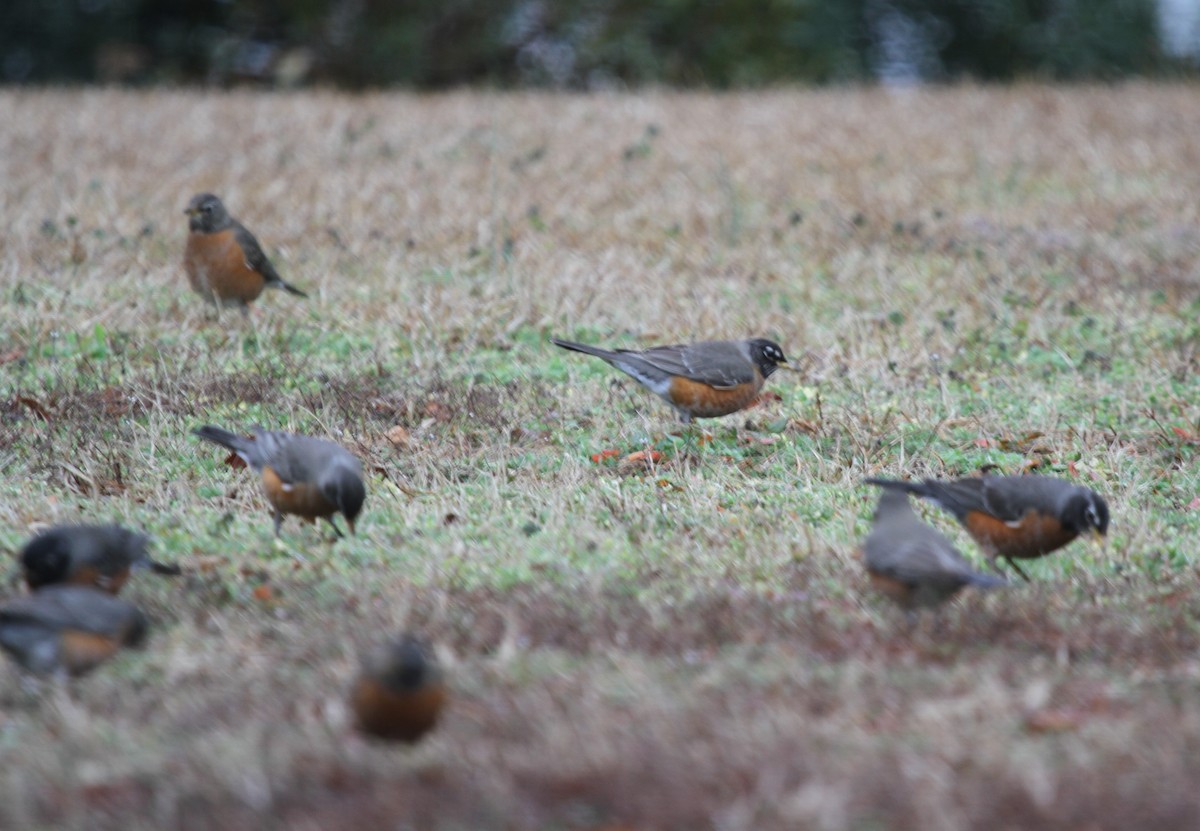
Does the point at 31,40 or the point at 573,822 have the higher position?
the point at 573,822

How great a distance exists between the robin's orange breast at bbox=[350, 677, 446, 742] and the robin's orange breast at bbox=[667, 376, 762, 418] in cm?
376

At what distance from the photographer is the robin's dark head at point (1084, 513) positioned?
552 centimetres

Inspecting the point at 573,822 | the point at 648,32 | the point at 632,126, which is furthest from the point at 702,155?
the point at 573,822

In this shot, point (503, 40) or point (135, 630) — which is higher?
point (135, 630)

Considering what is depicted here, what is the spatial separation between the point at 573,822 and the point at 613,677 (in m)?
0.90

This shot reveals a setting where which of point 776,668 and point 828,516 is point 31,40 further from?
point 776,668

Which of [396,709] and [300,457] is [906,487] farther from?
[396,709]

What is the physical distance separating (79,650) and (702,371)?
12.4 feet

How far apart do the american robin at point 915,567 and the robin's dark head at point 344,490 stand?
1919 millimetres

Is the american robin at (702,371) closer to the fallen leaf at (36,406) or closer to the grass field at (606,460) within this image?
the grass field at (606,460)

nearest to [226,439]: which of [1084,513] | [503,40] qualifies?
[1084,513]

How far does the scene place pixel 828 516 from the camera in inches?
Result: 252

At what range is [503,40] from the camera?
72.6ft

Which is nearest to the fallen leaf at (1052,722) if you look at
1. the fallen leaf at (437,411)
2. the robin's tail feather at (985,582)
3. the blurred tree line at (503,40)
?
the robin's tail feather at (985,582)
